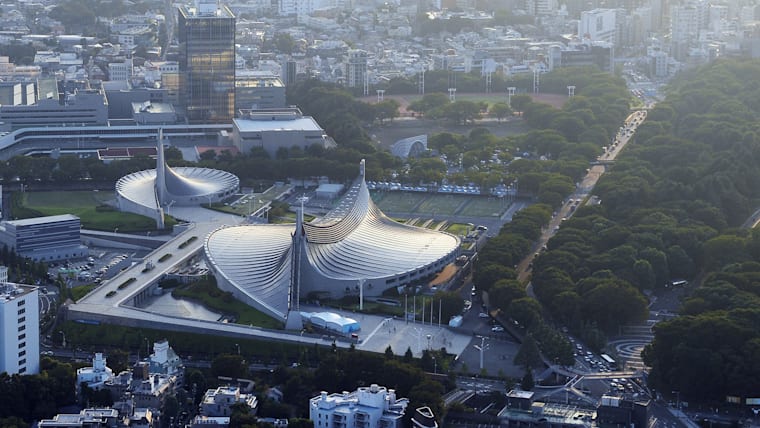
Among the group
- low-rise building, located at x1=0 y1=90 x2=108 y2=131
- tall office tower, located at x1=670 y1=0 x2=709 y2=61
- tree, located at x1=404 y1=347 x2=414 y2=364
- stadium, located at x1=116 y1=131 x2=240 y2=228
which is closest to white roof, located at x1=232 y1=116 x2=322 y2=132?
low-rise building, located at x1=0 y1=90 x2=108 y2=131

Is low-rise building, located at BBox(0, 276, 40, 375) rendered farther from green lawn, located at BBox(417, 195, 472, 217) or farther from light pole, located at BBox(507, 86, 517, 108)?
light pole, located at BBox(507, 86, 517, 108)

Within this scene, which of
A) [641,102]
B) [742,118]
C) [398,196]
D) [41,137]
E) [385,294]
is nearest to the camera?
[385,294]

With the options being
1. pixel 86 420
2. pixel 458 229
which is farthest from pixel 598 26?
pixel 86 420

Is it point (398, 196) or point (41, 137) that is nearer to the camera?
point (398, 196)

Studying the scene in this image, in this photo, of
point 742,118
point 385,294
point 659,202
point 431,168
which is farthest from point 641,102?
point 385,294

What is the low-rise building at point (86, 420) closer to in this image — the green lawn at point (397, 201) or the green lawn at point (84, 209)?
the green lawn at point (84, 209)

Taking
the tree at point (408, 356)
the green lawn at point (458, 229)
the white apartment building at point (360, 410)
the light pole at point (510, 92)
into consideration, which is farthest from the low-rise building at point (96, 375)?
the light pole at point (510, 92)

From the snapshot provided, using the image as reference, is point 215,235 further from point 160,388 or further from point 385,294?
point 160,388
